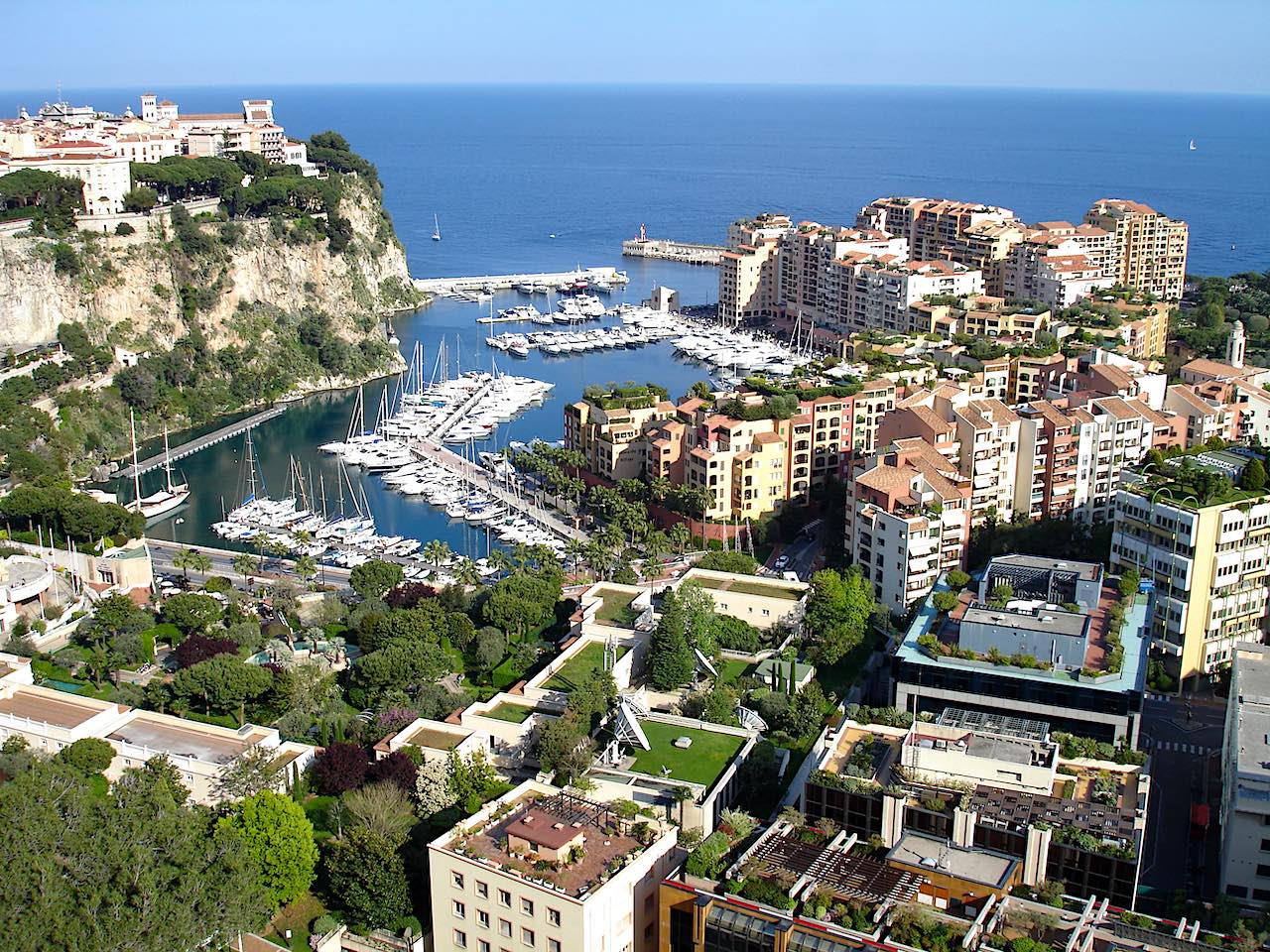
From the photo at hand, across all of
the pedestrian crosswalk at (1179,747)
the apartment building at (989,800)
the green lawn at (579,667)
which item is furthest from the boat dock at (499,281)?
the apartment building at (989,800)

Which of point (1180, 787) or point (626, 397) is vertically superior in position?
point (626, 397)

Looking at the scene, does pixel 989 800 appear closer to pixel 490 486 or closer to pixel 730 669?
pixel 730 669

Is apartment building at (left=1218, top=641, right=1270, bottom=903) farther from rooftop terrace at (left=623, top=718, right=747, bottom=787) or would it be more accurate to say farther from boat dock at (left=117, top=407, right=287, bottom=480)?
boat dock at (left=117, top=407, right=287, bottom=480)

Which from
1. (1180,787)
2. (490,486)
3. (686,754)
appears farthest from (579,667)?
(490,486)

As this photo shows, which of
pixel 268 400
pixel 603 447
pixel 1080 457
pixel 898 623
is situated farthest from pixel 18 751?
pixel 268 400

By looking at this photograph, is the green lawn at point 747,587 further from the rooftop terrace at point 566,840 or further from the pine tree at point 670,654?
the rooftop terrace at point 566,840

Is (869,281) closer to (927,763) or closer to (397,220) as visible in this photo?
(927,763)
